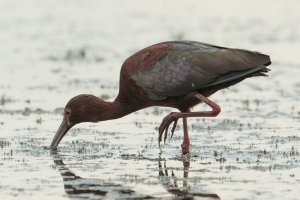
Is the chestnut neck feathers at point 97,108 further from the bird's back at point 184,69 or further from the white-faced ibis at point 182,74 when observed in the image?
the bird's back at point 184,69

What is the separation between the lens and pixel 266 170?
9.49 meters

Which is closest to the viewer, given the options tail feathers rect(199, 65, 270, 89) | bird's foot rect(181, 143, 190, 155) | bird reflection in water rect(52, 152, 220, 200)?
bird reflection in water rect(52, 152, 220, 200)

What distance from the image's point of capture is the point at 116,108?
10.8 metres

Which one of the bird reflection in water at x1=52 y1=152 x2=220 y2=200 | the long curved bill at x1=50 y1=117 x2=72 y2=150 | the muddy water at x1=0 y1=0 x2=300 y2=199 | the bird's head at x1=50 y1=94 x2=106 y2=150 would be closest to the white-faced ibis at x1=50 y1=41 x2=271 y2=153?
the bird's head at x1=50 y1=94 x2=106 y2=150

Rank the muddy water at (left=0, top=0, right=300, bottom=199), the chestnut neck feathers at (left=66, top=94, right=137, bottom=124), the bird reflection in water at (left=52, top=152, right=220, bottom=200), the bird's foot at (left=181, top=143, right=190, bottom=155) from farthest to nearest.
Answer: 1. the chestnut neck feathers at (left=66, top=94, right=137, bottom=124)
2. the bird's foot at (left=181, top=143, right=190, bottom=155)
3. the muddy water at (left=0, top=0, right=300, bottom=199)
4. the bird reflection in water at (left=52, top=152, right=220, bottom=200)

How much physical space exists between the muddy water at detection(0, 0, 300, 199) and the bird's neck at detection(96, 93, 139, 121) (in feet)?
1.17

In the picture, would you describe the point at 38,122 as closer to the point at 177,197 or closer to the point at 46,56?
the point at 177,197

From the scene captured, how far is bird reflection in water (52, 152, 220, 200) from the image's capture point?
8.41 meters

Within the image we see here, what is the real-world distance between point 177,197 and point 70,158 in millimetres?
2186

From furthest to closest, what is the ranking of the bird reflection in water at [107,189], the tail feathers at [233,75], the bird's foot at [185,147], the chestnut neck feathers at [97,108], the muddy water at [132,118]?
the chestnut neck feathers at [97,108]
the bird's foot at [185,147]
the tail feathers at [233,75]
the muddy water at [132,118]
the bird reflection in water at [107,189]

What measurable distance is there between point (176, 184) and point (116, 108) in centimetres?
208

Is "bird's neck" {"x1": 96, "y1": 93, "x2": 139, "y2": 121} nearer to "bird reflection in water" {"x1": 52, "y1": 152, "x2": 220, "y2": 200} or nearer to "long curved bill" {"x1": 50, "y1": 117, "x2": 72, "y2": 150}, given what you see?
"long curved bill" {"x1": 50, "y1": 117, "x2": 72, "y2": 150}

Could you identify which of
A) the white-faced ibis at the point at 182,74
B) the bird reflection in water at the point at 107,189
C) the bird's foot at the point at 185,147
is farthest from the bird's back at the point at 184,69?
the bird reflection in water at the point at 107,189

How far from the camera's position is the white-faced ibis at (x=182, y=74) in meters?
10.3
